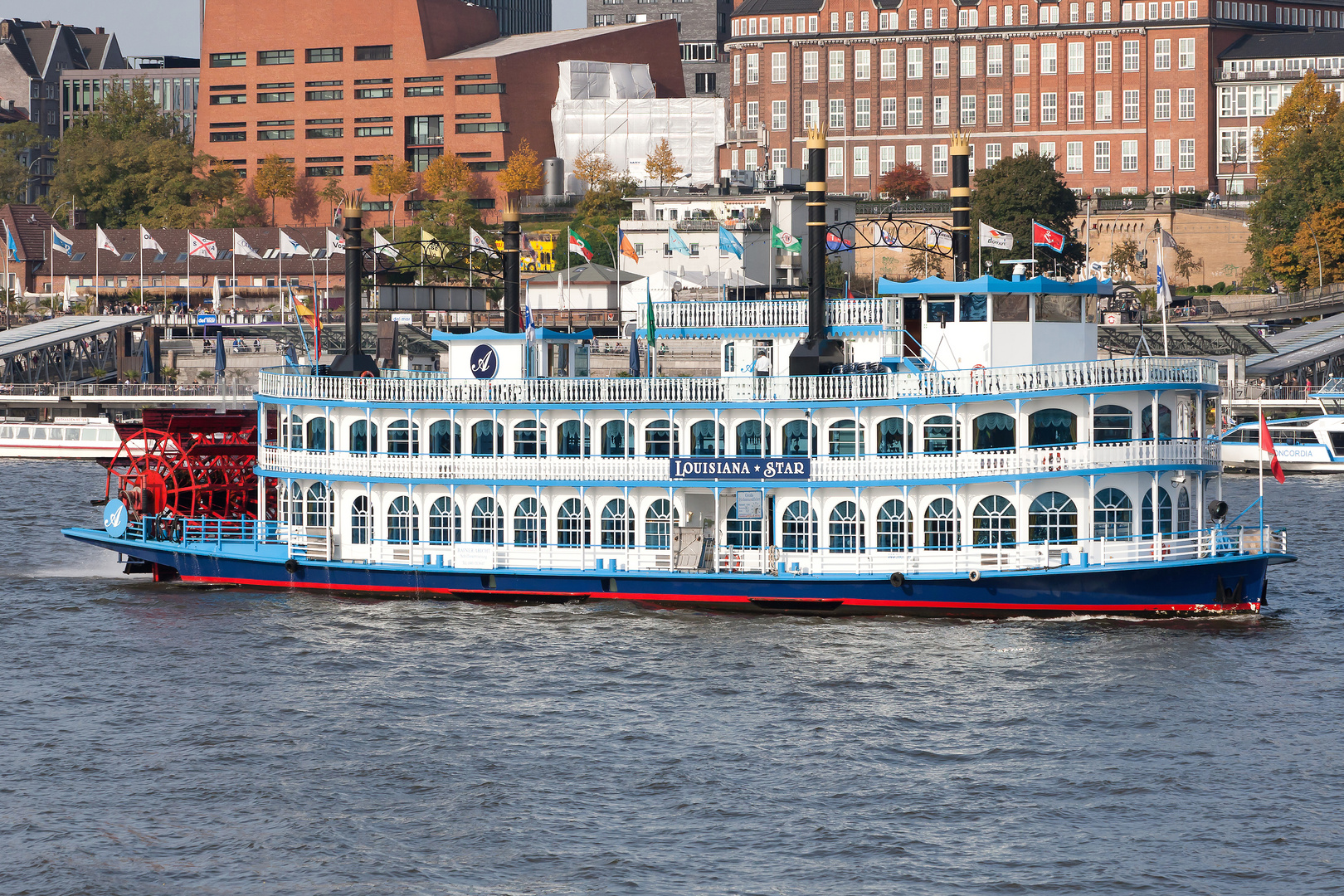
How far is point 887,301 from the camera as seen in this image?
47125 mm

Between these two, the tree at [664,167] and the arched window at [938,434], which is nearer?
the arched window at [938,434]

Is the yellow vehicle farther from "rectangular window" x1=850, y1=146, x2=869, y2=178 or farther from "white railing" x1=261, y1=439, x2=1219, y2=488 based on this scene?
"rectangular window" x1=850, y1=146, x2=869, y2=178

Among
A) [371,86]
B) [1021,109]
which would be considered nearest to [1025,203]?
[1021,109]

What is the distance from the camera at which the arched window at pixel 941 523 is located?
4306 cm

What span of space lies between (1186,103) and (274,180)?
269ft

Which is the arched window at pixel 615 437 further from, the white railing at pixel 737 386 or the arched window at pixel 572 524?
the arched window at pixel 572 524

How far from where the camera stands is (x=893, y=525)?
4366cm

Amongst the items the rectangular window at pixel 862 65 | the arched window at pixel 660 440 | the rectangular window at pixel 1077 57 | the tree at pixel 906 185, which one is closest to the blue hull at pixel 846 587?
the arched window at pixel 660 440

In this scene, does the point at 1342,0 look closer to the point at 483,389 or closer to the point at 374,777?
the point at 483,389

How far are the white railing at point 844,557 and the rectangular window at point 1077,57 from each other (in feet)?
350

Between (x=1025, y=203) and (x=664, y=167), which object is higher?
(x=664, y=167)

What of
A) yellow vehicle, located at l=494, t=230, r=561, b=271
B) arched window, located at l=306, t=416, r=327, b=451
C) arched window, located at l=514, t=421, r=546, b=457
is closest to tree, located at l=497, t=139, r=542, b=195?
yellow vehicle, located at l=494, t=230, r=561, b=271

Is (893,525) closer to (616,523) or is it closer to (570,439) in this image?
(616,523)

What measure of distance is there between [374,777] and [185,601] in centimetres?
1842
